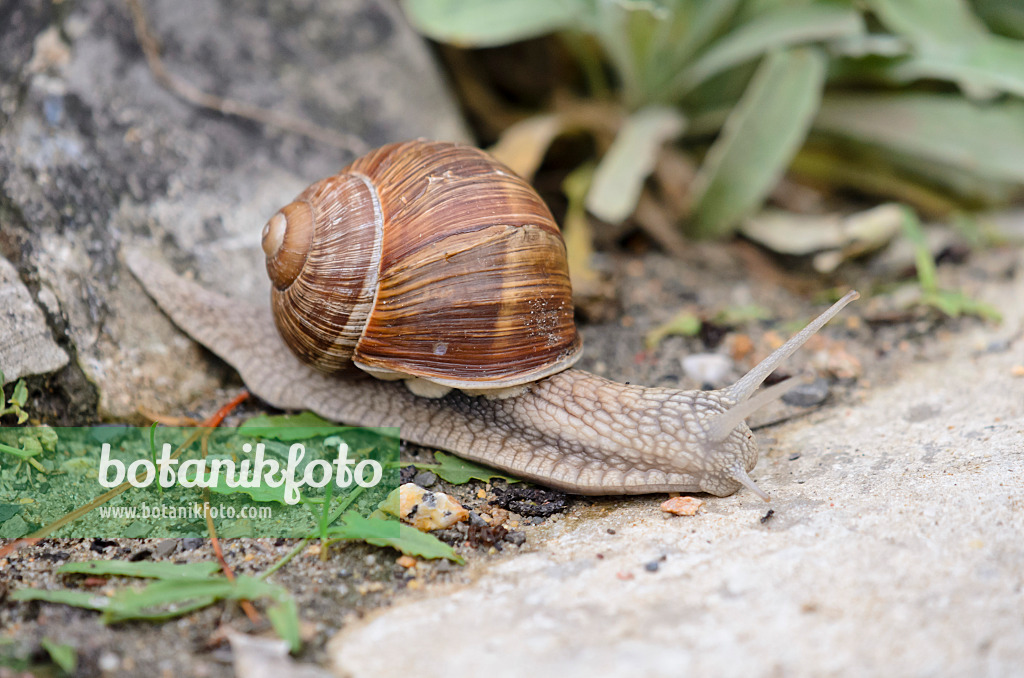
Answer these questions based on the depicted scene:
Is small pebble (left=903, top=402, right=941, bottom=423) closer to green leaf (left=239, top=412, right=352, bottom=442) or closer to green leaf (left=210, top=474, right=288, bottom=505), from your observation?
green leaf (left=239, top=412, right=352, bottom=442)

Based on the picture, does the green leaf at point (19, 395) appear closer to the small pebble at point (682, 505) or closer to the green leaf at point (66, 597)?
the green leaf at point (66, 597)

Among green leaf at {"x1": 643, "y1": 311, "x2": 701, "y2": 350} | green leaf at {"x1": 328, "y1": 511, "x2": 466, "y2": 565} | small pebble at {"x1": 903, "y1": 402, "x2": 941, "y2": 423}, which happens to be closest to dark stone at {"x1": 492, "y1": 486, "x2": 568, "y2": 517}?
green leaf at {"x1": 328, "y1": 511, "x2": 466, "y2": 565}

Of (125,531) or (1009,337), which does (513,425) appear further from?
(1009,337)

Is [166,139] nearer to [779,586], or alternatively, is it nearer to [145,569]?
[145,569]

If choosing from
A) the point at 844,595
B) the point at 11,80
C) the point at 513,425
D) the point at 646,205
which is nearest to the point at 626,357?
the point at 513,425

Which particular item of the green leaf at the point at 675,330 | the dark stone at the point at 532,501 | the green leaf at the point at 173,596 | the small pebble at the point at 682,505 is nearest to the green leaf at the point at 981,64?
the green leaf at the point at 675,330

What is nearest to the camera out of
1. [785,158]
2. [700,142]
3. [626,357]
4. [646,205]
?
[626,357]
